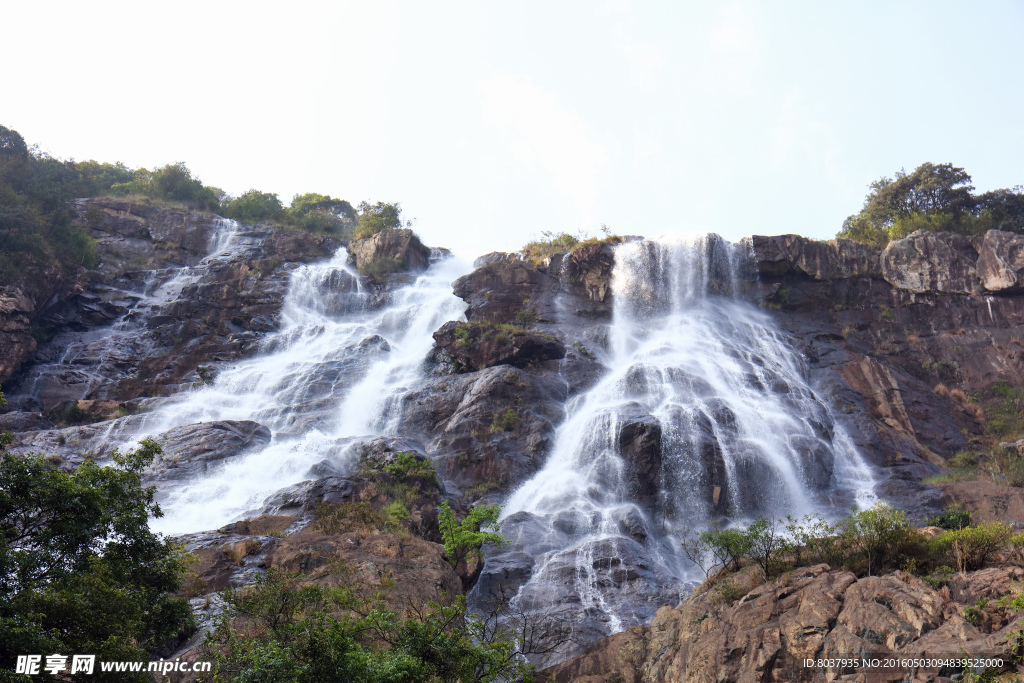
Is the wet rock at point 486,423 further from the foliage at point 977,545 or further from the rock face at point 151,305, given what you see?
the foliage at point 977,545

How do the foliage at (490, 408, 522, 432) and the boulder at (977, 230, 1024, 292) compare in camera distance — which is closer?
the foliage at (490, 408, 522, 432)

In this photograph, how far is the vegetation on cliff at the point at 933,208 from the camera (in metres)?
34.8

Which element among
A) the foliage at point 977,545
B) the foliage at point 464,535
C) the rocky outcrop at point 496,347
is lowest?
the foliage at point 464,535

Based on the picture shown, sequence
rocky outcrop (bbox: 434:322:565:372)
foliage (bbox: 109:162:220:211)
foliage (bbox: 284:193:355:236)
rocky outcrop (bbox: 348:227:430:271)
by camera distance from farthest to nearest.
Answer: foliage (bbox: 284:193:355:236)
foliage (bbox: 109:162:220:211)
rocky outcrop (bbox: 348:227:430:271)
rocky outcrop (bbox: 434:322:565:372)

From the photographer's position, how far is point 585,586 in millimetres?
17703

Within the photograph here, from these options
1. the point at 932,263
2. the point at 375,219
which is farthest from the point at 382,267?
the point at 932,263

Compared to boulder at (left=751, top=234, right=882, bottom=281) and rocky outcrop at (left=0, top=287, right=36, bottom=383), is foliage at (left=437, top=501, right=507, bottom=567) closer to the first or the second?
rocky outcrop at (left=0, top=287, right=36, bottom=383)

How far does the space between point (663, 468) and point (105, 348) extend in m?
29.6

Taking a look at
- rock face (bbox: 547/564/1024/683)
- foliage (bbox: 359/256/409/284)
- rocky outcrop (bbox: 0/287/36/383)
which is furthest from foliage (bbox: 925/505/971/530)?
rocky outcrop (bbox: 0/287/36/383)

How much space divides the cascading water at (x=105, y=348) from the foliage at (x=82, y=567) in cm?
2406

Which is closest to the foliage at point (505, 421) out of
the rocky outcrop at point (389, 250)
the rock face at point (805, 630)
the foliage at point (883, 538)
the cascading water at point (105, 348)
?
the rock face at point (805, 630)

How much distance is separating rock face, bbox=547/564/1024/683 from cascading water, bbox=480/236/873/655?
124 inches

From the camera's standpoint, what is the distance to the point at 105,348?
109 ft

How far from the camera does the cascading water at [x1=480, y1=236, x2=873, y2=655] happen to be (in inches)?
712
